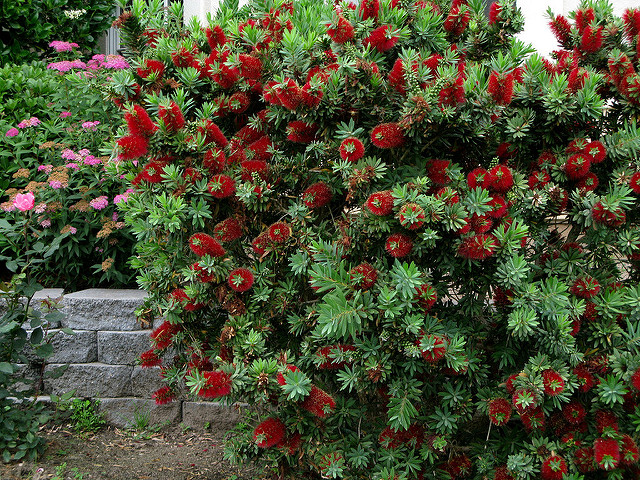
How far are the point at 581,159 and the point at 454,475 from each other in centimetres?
134

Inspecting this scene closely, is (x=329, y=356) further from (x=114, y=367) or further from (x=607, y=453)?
(x=114, y=367)

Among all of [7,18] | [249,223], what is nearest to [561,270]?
[249,223]

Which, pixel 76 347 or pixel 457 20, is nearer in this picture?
pixel 457 20

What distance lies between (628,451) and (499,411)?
0.47 meters

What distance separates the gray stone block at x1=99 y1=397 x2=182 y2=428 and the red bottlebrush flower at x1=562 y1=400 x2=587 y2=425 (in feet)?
7.69

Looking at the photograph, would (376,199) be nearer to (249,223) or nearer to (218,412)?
(249,223)

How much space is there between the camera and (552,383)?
1.89 metres

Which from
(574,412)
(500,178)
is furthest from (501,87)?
(574,412)

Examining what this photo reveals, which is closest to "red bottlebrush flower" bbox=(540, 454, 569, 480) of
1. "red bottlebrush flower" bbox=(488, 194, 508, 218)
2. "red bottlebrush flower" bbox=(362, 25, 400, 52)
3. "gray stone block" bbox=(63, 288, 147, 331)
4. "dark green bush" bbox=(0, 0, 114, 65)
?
"red bottlebrush flower" bbox=(488, 194, 508, 218)

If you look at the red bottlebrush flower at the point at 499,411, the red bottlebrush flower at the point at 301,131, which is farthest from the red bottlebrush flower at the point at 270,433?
the red bottlebrush flower at the point at 301,131

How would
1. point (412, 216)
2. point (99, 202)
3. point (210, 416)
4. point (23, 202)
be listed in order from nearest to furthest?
point (412, 216)
point (23, 202)
point (210, 416)
point (99, 202)

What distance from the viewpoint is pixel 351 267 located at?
2.08 meters

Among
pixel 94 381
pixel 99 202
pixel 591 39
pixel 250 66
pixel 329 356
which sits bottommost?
pixel 94 381

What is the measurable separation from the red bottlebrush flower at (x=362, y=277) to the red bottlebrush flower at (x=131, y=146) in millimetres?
1007
